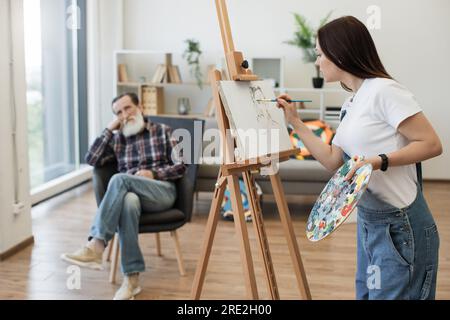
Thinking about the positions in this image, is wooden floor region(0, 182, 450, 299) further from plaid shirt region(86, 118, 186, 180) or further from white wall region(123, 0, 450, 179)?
white wall region(123, 0, 450, 179)

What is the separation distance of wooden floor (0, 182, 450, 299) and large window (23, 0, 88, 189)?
761 millimetres

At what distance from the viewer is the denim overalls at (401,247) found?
1807 mm

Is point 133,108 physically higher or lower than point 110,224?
higher

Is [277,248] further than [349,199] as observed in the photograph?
Yes

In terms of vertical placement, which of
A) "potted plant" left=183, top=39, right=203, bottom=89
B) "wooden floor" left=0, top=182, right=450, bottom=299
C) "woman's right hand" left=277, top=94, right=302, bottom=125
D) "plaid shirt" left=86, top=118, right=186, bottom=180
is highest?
"potted plant" left=183, top=39, right=203, bottom=89

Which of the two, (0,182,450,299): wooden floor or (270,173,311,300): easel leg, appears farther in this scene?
(0,182,450,299): wooden floor

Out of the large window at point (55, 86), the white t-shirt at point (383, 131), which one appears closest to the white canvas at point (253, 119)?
the white t-shirt at point (383, 131)

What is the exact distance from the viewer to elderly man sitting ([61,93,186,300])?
3.24 m

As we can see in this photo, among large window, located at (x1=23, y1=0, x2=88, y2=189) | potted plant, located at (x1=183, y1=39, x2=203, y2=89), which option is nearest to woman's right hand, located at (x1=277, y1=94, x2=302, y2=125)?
large window, located at (x1=23, y1=0, x2=88, y2=189)

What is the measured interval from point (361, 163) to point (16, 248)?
112 inches

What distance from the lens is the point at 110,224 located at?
324cm
